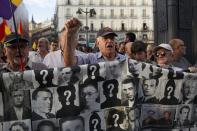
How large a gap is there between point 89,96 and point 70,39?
0.91 meters

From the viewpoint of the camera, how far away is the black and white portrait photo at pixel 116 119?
4.23 meters

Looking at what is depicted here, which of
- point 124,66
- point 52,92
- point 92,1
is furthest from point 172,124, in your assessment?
point 92,1

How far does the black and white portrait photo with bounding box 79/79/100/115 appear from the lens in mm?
4219

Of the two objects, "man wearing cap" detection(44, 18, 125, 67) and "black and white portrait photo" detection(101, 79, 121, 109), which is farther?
"man wearing cap" detection(44, 18, 125, 67)

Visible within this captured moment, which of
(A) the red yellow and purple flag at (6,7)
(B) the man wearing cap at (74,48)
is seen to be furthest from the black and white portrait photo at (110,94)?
(A) the red yellow and purple flag at (6,7)

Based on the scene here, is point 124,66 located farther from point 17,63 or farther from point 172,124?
point 17,63

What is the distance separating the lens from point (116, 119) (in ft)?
13.9

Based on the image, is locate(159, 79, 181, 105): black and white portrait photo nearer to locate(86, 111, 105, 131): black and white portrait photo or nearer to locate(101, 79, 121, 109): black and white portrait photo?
locate(101, 79, 121, 109): black and white portrait photo

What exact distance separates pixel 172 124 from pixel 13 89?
55.0 inches

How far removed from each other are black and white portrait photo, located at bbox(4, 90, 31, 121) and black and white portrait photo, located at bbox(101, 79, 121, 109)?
0.61m

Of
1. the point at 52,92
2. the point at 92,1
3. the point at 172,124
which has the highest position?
the point at 92,1

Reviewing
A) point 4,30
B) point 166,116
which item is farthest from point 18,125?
point 4,30

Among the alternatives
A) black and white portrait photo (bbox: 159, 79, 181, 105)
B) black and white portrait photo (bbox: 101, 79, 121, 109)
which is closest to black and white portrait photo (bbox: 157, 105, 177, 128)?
black and white portrait photo (bbox: 159, 79, 181, 105)

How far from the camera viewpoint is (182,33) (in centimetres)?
1442
